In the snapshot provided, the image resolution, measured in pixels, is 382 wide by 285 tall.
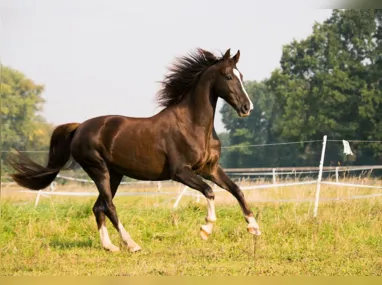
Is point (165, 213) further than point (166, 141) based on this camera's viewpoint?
Yes

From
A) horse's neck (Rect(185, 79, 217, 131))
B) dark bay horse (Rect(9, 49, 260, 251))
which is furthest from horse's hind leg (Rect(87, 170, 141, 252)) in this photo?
horse's neck (Rect(185, 79, 217, 131))

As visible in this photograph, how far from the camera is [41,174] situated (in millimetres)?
8312

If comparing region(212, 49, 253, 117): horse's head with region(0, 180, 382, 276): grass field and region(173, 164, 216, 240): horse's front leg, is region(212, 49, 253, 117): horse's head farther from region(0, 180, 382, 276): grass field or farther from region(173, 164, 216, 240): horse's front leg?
region(0, 180, 382, 276): grass field

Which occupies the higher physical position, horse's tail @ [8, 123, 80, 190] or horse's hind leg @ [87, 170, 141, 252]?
horse's tail @ [8, 123, 80, 190]

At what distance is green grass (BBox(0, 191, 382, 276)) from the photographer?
598 cm

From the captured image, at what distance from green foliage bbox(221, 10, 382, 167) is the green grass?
86.0 ft

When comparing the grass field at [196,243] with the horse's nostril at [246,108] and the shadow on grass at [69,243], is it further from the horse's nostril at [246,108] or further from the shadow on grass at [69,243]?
the horse's nostril at [246,108]

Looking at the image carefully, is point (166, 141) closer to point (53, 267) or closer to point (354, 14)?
point (53, 267)

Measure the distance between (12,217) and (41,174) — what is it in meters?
1.51

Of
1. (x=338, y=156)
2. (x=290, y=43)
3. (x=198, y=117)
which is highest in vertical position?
(x=290, y=43)

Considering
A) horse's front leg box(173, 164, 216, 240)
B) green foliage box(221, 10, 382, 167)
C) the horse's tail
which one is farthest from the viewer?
green foliage box(221, 10, 382, 167)

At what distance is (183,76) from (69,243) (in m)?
2.48

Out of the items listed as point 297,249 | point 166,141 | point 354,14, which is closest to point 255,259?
point 297,249

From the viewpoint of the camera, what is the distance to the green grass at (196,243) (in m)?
5.98
